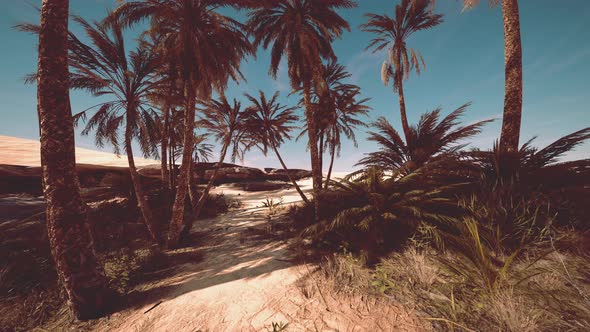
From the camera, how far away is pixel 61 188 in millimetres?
2865

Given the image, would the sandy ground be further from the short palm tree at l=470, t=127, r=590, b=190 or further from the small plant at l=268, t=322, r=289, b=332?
the short palm tree at l=470, t=127, r=590, b=190

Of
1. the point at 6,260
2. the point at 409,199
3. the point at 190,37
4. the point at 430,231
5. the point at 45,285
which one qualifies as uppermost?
the point at 190,37

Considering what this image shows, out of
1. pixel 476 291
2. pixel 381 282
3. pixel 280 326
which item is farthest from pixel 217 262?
pixel 476 291

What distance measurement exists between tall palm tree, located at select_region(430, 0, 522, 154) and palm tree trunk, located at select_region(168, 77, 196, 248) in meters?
7.55

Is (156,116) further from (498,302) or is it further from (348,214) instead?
(498,302)

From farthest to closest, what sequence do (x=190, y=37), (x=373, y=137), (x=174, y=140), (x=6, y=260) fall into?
(x=174, y=140) < (x=190, y=37) < (x=373, y=137) < (x=6, y=260)

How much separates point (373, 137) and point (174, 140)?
914 cm

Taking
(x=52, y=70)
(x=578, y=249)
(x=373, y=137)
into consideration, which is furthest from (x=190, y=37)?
(x=578, y=249)

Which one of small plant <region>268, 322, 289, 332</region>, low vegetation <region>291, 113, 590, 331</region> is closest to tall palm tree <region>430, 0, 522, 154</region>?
low vegetation <region>291, 113, 590, 331</region>

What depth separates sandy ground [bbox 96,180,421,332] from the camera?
2.11m

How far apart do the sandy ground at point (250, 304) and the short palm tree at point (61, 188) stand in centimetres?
58

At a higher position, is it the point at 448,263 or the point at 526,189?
the point at 526,189

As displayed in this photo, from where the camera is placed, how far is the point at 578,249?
2.00m

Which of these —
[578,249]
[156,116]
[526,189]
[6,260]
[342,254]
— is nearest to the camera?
[578,249]
